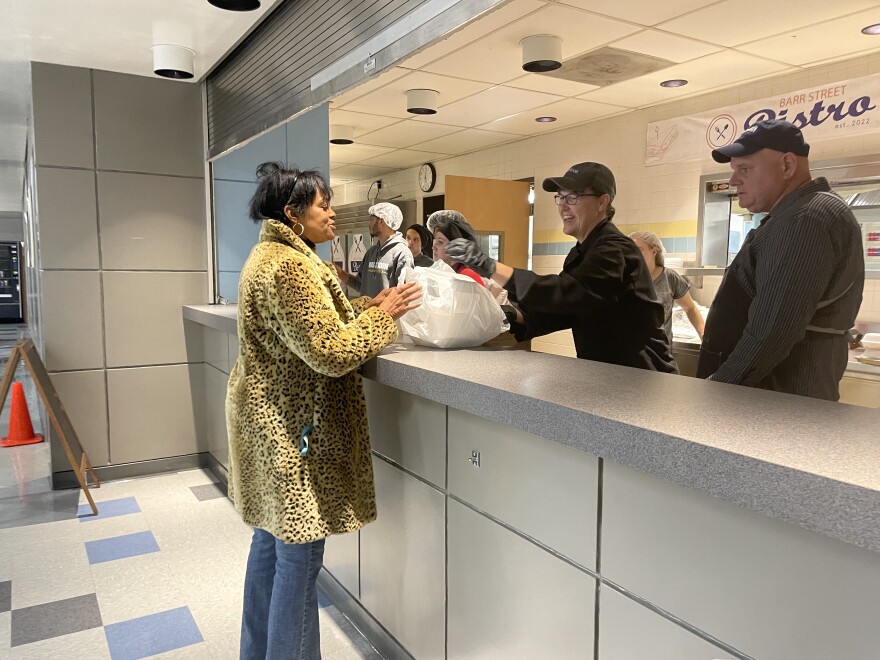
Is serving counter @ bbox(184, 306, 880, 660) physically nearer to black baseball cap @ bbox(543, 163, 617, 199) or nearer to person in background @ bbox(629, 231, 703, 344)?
black baseball cap @ bbox(543, 163, 617, 199)

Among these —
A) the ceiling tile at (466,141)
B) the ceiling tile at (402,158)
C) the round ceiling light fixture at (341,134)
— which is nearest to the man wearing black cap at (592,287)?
the ceiling tile at (466,141)

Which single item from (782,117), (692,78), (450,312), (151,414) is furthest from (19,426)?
(782,117)

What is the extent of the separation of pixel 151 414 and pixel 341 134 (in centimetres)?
334

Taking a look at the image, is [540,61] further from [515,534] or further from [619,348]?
[515,534]

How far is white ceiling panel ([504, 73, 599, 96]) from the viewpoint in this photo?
4348mm

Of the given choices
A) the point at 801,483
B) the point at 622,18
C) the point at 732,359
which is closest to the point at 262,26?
the point at 622,18

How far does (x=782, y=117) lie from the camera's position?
4.13 meters

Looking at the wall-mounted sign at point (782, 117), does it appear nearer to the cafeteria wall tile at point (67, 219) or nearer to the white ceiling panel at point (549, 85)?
the white ceiling panel at point (549, 85)

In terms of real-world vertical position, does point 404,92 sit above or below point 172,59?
above

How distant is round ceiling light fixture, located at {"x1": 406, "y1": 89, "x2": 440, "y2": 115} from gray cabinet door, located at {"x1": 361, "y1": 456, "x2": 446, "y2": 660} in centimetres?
341

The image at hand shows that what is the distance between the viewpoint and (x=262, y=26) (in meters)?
3.38

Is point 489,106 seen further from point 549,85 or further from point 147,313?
point 147,313

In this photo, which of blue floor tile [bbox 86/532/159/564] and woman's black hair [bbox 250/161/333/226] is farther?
blue floor tile [bbox 86/532/159/564]

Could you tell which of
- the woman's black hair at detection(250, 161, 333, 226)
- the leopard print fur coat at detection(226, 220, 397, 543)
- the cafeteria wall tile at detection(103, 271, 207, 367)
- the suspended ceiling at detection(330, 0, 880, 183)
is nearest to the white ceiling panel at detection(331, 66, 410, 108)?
the suspended ceiling at detection(330, 0, 880, 183)
